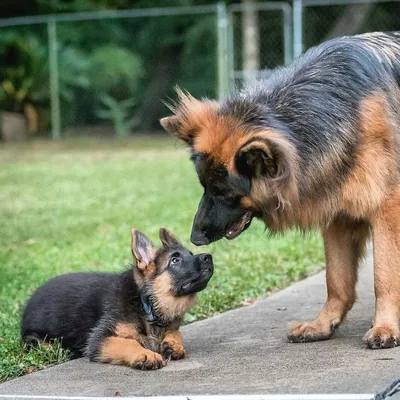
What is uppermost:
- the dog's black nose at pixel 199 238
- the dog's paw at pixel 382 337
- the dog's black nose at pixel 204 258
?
the dog's black nose at pixel 199 238

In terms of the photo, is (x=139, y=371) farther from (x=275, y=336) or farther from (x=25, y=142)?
(x=25, y=142)

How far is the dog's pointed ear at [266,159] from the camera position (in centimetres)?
526

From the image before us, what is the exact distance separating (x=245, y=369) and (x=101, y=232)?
6.45 metres

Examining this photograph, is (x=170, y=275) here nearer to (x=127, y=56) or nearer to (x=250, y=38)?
(x=250, y=38)

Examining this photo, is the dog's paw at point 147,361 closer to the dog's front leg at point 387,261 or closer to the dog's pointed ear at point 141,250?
the dog's pointed ear at point 141,250

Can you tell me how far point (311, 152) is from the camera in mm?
5641

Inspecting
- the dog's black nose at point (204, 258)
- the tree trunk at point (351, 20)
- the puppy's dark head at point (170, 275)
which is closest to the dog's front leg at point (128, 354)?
the puppy's dark head at point (170, 275)

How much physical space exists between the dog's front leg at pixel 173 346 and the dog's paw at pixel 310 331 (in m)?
0.72

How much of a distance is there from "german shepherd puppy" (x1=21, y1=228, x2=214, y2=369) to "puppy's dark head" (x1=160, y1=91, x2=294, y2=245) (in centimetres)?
52

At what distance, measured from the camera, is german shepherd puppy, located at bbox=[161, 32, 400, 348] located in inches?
215

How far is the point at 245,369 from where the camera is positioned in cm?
530

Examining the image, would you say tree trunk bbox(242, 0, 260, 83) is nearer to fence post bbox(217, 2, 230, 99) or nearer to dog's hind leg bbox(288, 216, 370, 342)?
fence post bbox(217, 2, 230, 99)

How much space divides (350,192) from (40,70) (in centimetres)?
2083

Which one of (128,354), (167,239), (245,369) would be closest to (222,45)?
(167,239)
